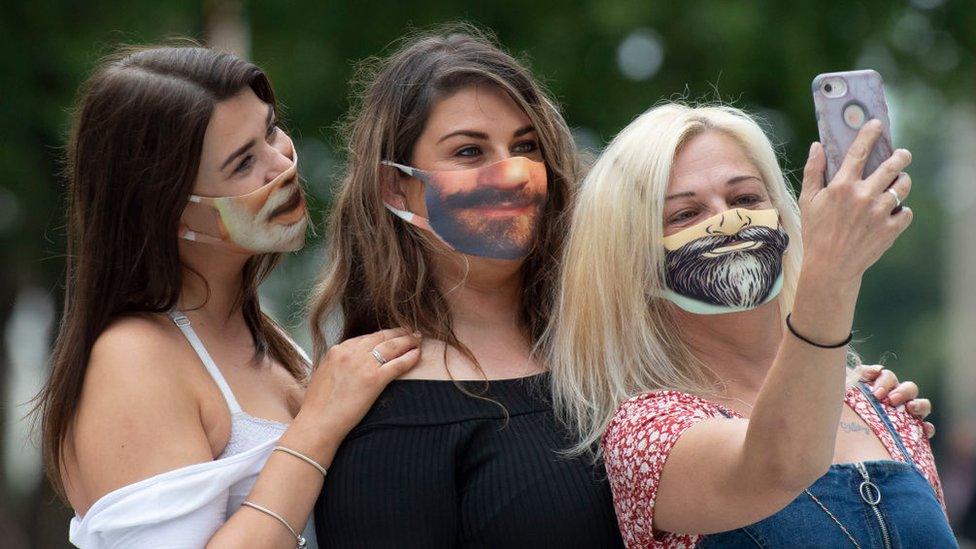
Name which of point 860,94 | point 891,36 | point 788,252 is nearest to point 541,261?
point 788,252

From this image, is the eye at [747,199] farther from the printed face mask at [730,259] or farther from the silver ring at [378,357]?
the silver ring at [378,357]

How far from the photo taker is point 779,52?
26.5ft

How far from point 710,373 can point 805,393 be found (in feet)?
2.54

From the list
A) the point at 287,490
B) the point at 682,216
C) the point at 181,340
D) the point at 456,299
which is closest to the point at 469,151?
the point at 456,299

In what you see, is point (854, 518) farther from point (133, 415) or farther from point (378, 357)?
point (133, 415)

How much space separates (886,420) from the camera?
3.18 metres

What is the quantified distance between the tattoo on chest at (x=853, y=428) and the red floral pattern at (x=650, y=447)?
0.02 meters

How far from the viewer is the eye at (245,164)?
3575mm

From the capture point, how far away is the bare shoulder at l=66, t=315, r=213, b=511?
3.20 metres

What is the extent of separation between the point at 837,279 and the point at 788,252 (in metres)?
1.05

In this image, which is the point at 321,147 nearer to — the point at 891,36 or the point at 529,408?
the point at 891,36

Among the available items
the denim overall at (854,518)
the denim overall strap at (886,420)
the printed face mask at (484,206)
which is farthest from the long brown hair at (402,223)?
the denim overall at (854,518)

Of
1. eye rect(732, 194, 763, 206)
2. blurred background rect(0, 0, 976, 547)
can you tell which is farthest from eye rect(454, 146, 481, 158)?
blurred background rect(0, 0, 976, 547)

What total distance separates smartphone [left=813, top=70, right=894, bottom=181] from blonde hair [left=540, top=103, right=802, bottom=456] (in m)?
0.70
